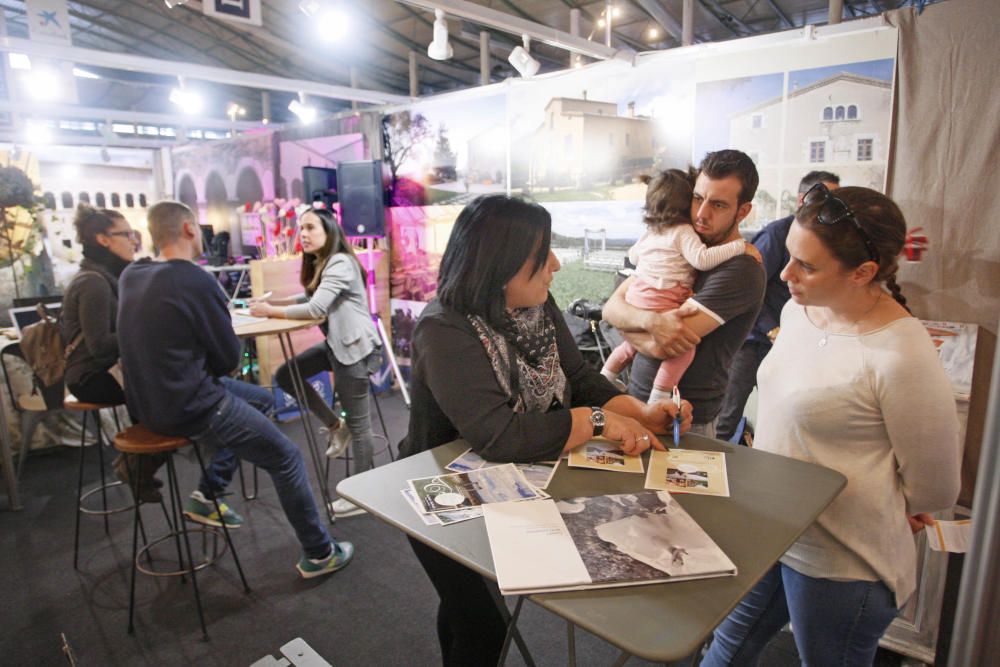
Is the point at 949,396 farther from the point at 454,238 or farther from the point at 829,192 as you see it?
the point at 454,238

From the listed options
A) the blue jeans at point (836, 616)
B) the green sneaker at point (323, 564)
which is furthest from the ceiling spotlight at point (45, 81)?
the blue jeans at point (836, 616)

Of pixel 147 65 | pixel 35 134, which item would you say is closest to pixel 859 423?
pixel 147 65

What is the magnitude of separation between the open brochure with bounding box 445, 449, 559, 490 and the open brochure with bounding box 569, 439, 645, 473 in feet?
0.17

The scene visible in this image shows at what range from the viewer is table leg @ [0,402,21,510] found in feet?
11.1

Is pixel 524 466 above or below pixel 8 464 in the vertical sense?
above

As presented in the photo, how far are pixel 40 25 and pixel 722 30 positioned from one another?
21.9 ft

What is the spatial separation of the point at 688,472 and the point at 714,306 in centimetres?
78

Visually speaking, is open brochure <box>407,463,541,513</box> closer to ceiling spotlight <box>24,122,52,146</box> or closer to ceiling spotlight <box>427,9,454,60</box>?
ceiling spotlight <box>427,9,454,60</box>

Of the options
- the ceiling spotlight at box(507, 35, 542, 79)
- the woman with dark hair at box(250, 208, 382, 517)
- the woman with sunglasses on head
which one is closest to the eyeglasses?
the woman with sunglasses on head

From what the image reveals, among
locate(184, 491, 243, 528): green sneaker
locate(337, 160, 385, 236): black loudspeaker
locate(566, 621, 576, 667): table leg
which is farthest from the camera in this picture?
locate(337, 160, 385, 236): black loudspeaker

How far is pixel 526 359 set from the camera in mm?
1393

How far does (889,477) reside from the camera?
1208 millimetres

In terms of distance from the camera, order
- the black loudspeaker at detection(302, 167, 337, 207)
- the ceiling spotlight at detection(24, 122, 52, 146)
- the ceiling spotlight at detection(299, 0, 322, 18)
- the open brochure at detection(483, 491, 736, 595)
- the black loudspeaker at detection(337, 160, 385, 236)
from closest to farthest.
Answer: the open brochure at detection(483, 491, 736, 595)
the ceiling spotlight at detection(299, 0, 322, 18)
the black loudspeaker at detection(337, 160, 385, 236)
the black loudspeaker at detection(302, 167, 337, 207)
the ceiling spotlight at detection(24, 122, 52, 146)

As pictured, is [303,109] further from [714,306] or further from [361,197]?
[714,306]
